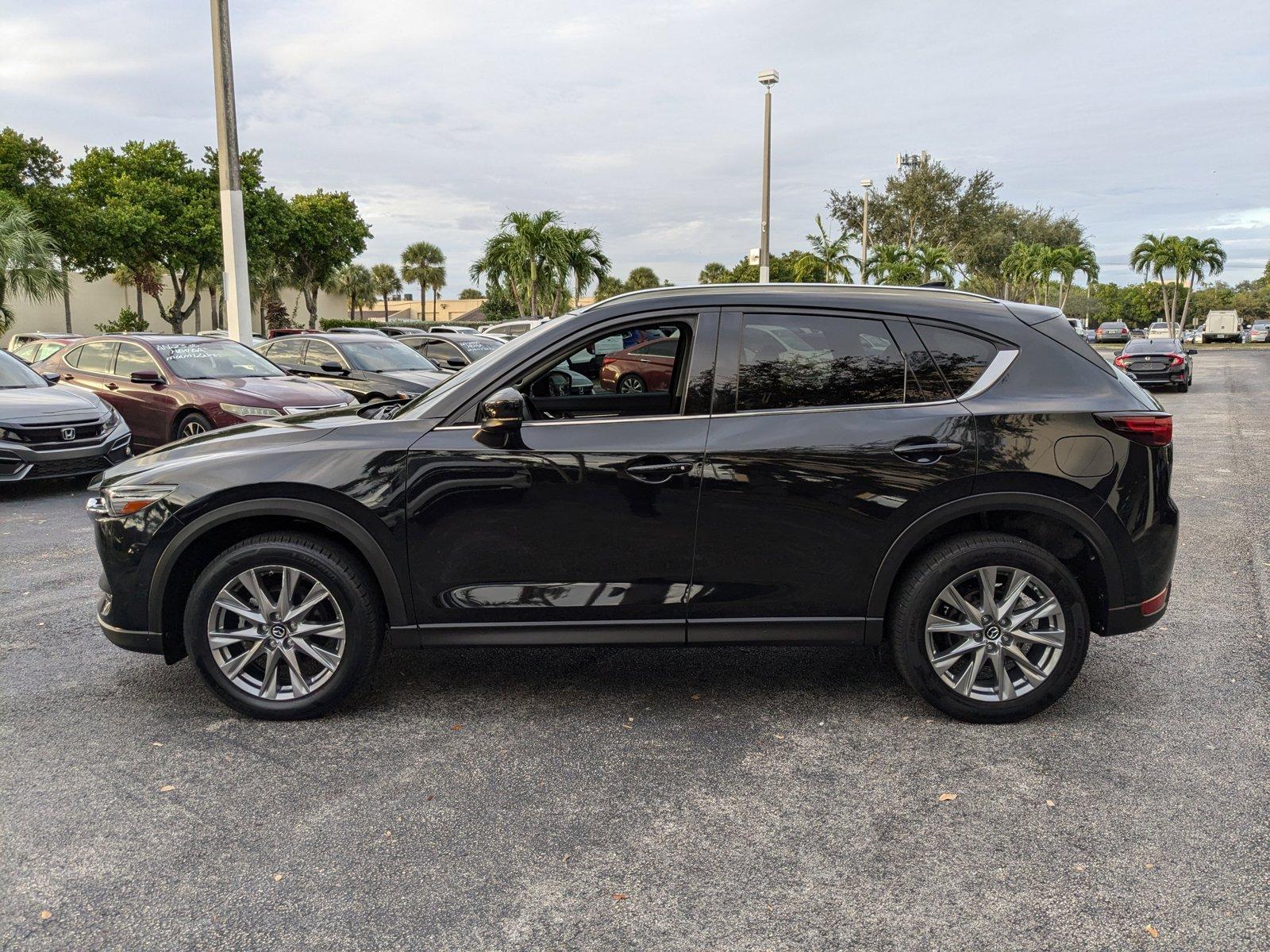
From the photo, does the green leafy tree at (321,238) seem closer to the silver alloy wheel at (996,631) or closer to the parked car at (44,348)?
the parked car at (44,348)

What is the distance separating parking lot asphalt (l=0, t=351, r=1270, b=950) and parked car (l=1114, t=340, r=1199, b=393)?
20.9m

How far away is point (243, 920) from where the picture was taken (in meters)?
2.74

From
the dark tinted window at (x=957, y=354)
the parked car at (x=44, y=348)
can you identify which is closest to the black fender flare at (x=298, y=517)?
the dark tinted window at (x=957, y=354)

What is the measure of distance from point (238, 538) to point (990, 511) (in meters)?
3.05

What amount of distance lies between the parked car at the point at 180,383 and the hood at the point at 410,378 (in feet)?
6.13

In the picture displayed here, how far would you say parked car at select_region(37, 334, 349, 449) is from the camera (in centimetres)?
1064

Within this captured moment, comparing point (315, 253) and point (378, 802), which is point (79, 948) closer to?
point (378, 802)

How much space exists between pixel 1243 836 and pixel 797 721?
5.16 ft

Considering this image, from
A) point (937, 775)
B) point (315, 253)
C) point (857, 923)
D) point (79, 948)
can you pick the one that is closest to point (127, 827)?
point (79, 948)

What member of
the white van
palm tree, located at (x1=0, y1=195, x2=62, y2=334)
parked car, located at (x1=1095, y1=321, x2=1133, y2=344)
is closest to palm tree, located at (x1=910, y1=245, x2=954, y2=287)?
parked car, located at (x1=1095, y1=321, x2=1133, y2=344)

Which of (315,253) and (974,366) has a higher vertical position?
(315,253)

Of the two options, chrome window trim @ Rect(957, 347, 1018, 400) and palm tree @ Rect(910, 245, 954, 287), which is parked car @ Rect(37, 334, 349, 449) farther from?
palm tree @ Rect(910, 245, 954, 287)

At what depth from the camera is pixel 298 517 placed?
393 cm

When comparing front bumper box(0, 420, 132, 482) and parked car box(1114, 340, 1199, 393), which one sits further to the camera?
parked car box(1114, 340, 1199, 393)
